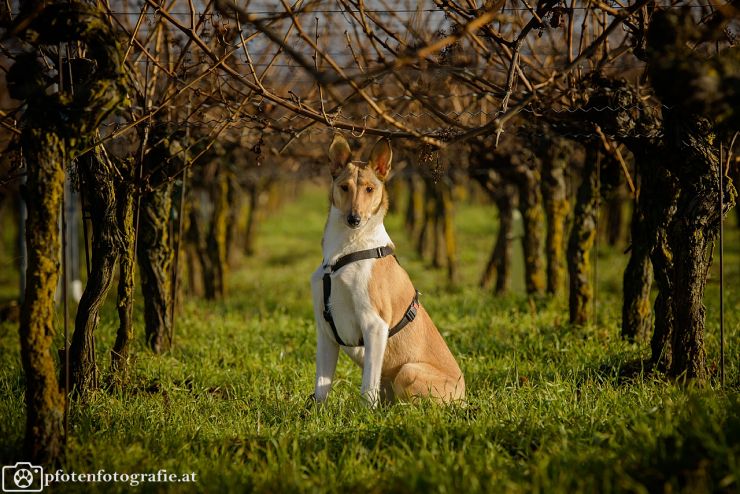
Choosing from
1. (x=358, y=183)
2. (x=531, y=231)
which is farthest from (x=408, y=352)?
(x=531, y=231)

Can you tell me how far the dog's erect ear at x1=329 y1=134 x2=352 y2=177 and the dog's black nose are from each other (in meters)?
0.49

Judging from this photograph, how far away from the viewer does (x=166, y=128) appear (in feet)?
22.4

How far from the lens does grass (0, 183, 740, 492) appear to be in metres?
3.45

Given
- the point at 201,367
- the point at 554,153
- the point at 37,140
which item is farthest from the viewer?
the point at 554,153

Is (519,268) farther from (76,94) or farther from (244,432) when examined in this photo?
(76,94)

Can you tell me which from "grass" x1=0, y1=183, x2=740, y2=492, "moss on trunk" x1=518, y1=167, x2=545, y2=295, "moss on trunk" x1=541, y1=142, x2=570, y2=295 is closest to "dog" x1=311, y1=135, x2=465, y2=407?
"grass" x1=0, y1=183, x2=740, y2=492

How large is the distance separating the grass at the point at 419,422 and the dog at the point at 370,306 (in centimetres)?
26

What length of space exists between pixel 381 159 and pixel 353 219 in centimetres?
62

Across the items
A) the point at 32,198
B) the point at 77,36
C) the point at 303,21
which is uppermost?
the point at 303,21

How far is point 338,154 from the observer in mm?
5195

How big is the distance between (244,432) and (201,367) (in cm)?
232

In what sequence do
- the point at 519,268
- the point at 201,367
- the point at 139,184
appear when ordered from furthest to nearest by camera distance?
the point at 519,268
the point at 201,367
the point at 139,184

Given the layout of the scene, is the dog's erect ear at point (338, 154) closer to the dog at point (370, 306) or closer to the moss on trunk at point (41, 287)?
the dog at point (370, 306)

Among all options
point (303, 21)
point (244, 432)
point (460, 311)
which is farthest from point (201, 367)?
point (303, 21)
